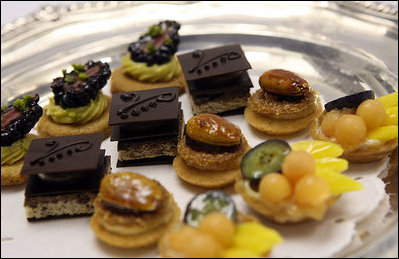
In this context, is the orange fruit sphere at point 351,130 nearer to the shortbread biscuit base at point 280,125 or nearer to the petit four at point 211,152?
the shortbread biscuit base at point 280,125

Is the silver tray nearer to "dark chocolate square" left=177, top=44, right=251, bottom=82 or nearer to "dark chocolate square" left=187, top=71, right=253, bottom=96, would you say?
"dark chocolate square" left=187, top=71, right=253, bottom=96

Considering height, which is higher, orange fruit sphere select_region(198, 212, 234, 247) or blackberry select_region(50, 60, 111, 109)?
blackberry select_region(50, 60, 111, 109)

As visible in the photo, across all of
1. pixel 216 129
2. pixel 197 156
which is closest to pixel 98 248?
pixel 197 156

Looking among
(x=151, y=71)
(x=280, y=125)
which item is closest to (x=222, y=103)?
(x=280, y=125)

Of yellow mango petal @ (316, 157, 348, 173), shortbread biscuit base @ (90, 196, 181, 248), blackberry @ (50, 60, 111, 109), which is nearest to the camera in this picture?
shortbread biscuit base @ (90, 196, 181, 248)

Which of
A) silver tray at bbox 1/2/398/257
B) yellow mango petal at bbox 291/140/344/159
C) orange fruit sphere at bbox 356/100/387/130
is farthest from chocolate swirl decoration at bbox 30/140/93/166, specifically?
orange fruit sphere at bbox 356/100/387/130
